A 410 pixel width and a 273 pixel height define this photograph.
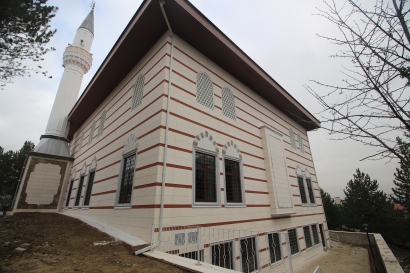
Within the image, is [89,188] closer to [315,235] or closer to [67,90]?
[67,90]

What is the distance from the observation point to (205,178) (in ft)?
20.7

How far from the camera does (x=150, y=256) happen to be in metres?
4.20

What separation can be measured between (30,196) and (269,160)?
14.2 meters

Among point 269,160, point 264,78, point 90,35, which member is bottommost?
point 269,160

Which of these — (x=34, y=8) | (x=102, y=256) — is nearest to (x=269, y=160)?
(x=102, y=256)

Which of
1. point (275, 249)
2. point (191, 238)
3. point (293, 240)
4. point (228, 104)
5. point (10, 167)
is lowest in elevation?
point (275, 249)

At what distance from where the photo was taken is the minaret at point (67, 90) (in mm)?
14234

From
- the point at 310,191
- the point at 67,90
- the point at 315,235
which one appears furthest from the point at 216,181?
the point at 67,90

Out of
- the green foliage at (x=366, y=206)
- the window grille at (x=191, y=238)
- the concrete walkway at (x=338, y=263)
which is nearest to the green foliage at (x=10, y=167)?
the window grille at (x=191, y=238)

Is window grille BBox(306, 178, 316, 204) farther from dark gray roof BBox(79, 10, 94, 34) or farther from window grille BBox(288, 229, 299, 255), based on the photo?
dark gray roof BBox(79, 10, 94, 34)

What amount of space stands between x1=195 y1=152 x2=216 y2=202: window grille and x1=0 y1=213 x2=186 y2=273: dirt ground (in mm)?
2353

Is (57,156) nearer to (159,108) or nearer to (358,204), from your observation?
(159,108)

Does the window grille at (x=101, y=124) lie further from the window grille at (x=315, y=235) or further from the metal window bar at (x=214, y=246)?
the window grille at (x=315, y=235)

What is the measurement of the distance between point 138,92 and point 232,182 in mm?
5100
